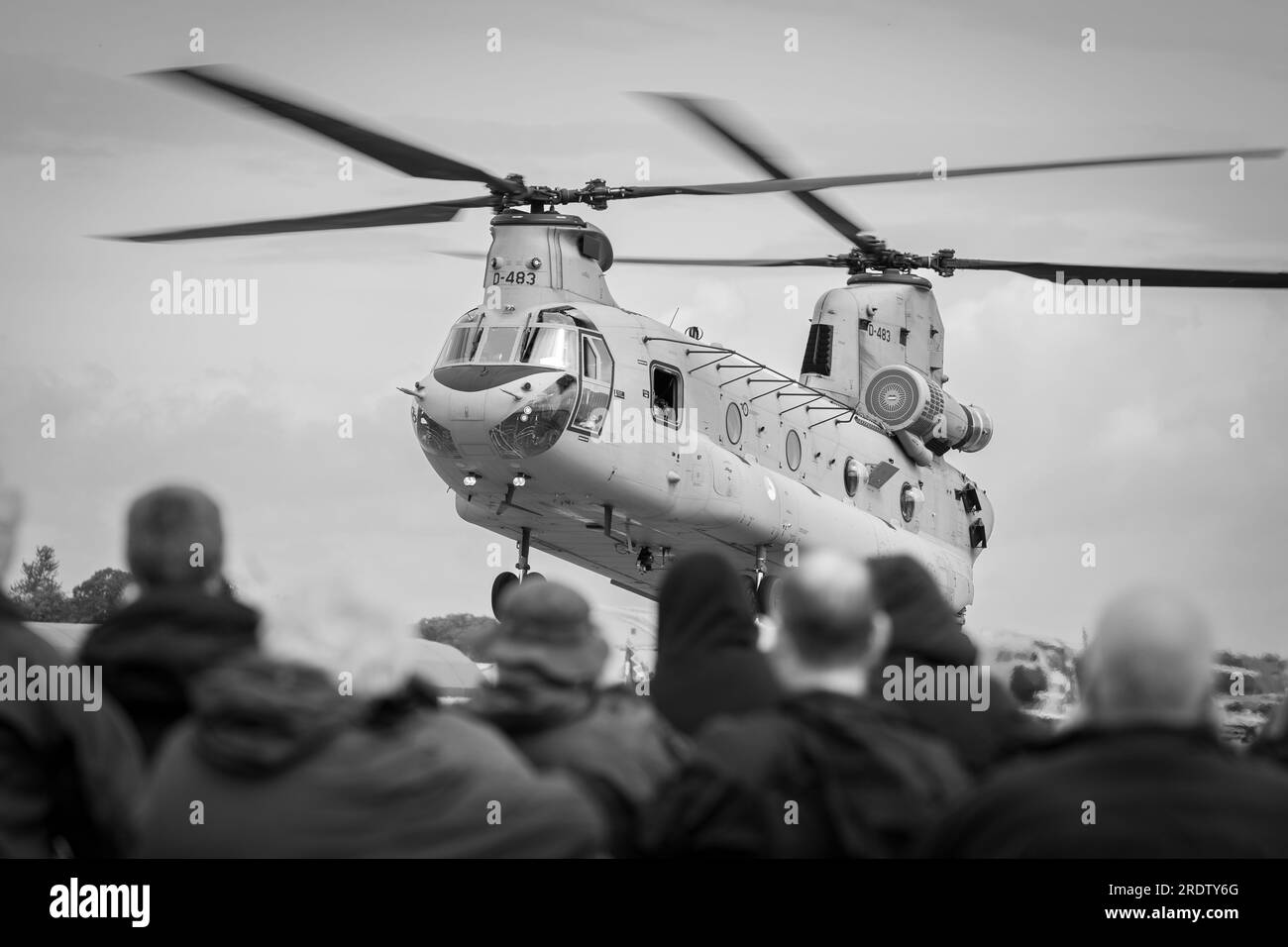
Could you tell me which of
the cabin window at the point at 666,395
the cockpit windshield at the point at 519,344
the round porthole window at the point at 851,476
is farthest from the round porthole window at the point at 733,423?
the cockpit windshield at the point at 519,344

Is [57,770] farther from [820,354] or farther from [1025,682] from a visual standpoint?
[820,354]

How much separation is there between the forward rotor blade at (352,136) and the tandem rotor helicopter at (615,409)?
0.02 metres

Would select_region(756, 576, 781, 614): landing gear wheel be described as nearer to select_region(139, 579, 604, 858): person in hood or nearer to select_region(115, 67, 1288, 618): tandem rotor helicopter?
select_region(115, 67, 1288, 618): tandem rotor helicopter

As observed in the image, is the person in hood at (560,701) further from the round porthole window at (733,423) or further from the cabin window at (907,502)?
the cabin window at (907,502)

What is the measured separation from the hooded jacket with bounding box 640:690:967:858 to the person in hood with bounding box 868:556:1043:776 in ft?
5.76

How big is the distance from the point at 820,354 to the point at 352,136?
12.7m

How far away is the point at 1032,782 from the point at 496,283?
17.2 meters

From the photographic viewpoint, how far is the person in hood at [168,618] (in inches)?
211

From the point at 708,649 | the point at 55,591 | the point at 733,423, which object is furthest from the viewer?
the point at 55,591

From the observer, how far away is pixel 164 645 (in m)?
5.40

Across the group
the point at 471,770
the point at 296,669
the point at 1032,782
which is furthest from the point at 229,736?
the point at 1032,782

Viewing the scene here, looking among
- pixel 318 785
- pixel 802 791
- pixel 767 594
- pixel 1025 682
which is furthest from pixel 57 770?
pixel 767 594

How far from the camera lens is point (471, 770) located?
423 centimetres
